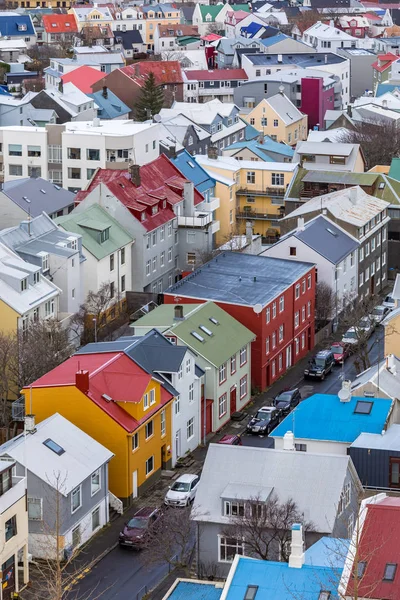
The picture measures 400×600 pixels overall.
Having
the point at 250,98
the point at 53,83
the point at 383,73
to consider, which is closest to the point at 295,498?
the point at 250,98

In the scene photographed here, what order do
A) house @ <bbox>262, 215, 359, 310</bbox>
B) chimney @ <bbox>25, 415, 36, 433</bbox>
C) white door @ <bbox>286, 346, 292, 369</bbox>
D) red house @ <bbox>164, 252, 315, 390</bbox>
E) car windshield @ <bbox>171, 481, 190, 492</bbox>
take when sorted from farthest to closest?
house @ <bbox>262, 215, 359, 310</bbox> < white door @ <bbox>286, 346, 292, 369</bbox> < red house @ <bbox>164, 252, 315, 390</bbox> < car windshield @ <bbox>171, 481, 190, 492</bbox> < chimney @ <bbox>25, 415, 36, 433</bbox>

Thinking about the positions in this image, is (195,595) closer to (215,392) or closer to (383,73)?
(215,392)

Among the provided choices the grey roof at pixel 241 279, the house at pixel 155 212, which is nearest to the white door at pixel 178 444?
the grey roof at pixel 241 279

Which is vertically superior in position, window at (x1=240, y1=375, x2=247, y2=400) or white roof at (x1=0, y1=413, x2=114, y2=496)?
white roof at (x1=0, y1=413, x2=114, y2=496)

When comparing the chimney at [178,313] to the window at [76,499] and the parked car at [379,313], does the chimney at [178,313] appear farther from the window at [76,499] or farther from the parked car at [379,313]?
the window at [76,499]

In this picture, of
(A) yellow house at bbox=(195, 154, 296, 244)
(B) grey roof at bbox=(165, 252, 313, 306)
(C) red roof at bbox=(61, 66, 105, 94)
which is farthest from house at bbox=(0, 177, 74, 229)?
(C) red roof at bbox=(61, 66, 105, 94)

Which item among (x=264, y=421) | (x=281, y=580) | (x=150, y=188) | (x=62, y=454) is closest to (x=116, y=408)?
(x=62, y=454)

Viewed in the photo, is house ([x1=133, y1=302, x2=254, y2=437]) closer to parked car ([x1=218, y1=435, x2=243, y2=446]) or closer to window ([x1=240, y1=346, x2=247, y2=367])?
window ([x1=240, y1=346, x2=247, y2=367])
